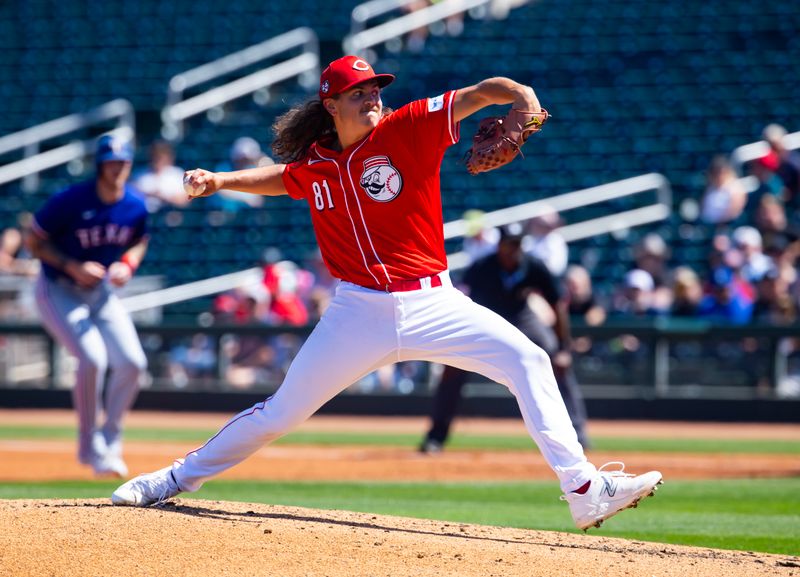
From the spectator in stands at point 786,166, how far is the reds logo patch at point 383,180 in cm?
1138

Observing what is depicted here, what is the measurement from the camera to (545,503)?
8164mm

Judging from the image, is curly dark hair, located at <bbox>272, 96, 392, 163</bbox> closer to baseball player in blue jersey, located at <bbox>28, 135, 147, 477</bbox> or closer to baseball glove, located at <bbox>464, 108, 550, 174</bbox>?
baseball glove, located at <bbox>464, 108, 550, 174</bbox>

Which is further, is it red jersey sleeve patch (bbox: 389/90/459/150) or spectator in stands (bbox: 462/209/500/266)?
spectator in stands (bbox: 462/209/500/266)

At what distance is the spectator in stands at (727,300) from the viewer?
13.8 metres

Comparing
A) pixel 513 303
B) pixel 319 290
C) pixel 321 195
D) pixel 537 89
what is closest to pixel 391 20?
pixel 537 89

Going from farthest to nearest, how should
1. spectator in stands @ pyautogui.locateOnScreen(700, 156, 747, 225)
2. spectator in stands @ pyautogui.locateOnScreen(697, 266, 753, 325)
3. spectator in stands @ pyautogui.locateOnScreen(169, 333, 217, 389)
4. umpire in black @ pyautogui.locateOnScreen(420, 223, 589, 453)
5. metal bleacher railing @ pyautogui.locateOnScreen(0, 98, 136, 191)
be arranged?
1. metal bleacher railing @ pyautogui.locateOnScreen(0, 98, 136, 191)
2. spectator in stands @ pyautogui.locateOnScreen(700, 156, 747, 225)
3. spectator in stands @ pyautogui.locateOnScreen(169, 333, 217, 389)
4. spectator in stands @ pyautogui.locateOnScreen(697, 266, 753, 325)
5. umpire in black @ pyautogui.locateOnScreen(420, 223, 589, 453)

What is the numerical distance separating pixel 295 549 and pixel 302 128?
1.96 m

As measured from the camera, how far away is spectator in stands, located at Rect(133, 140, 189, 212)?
17344 millimetres

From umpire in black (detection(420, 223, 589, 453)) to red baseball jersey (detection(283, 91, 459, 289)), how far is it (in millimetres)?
5150

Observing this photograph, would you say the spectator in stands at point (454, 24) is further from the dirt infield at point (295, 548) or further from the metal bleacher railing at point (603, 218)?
the dirt infield at point (295, 548)

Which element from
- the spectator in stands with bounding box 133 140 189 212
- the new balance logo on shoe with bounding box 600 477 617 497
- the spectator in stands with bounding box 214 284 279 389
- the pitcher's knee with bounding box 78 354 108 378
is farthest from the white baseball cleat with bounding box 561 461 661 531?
the spectator in stands with bounding box 133 140 189 212

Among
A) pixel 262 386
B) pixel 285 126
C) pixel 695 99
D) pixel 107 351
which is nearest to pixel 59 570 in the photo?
pixel 285 126

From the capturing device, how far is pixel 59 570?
458cm

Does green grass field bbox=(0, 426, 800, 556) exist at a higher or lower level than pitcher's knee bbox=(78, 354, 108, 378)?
lower
